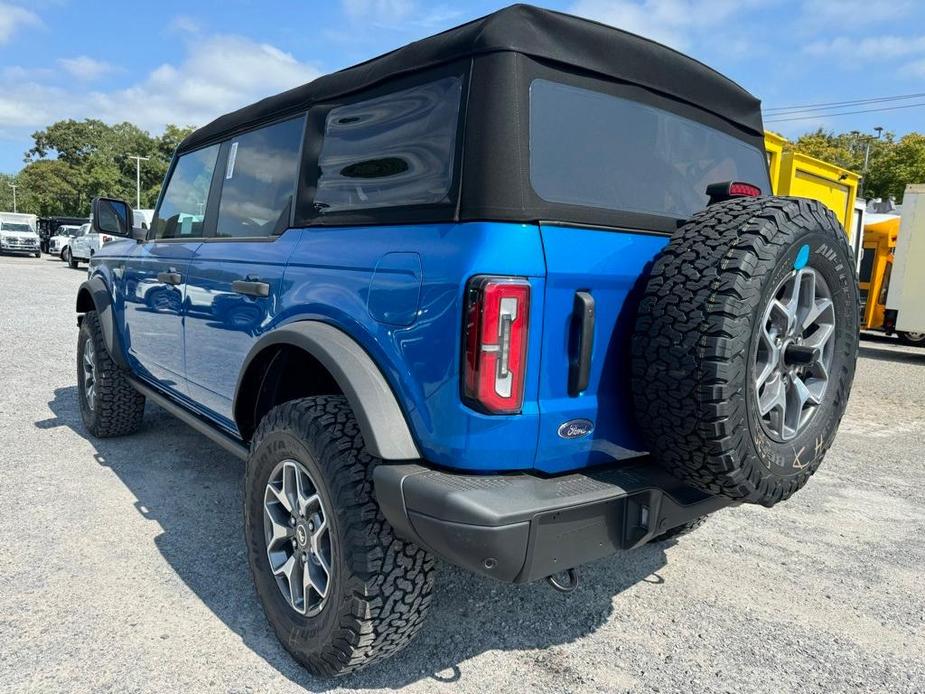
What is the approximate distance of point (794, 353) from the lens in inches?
83.2

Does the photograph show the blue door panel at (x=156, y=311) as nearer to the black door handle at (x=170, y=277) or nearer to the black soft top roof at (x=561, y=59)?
the black door handle at (x=170, y=277)

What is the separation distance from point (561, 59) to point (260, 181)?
1613 millimetres

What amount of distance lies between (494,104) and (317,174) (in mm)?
963

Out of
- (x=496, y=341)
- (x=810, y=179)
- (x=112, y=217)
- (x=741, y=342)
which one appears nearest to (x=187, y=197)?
(x=112, y=217)

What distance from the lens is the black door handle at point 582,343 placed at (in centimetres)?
192

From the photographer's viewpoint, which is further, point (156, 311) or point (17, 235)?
point (17, 235)

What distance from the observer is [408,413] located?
78.3 inches

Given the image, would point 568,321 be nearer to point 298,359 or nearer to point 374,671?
point 298,359

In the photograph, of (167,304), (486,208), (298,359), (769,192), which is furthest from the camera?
(167,304)

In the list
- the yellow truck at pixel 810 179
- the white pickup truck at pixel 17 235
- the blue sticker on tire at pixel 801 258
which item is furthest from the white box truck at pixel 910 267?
the white pickup truck at pixel 17 235

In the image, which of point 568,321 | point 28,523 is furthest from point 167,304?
point 568,321

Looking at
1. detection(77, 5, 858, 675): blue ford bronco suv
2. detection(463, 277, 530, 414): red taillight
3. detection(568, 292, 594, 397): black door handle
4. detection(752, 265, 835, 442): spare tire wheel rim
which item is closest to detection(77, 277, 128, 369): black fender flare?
detection(77, 5, 858, 675): blue ford bronco suv

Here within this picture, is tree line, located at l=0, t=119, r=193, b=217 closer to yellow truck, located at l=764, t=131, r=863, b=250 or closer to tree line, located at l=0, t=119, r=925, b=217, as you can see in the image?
tree line, located at l=0, t=119, r=925, b=217

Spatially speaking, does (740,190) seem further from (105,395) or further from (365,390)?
(105,395)
